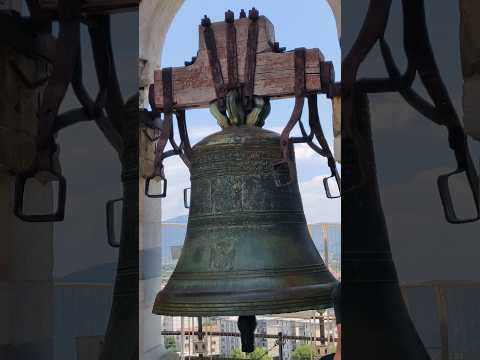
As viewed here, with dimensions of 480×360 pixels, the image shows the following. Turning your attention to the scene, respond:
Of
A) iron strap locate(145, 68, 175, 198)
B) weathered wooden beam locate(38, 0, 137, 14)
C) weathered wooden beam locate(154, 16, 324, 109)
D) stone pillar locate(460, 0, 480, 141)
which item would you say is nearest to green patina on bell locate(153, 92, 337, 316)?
iron strap locate(145, 68, 175, 198)

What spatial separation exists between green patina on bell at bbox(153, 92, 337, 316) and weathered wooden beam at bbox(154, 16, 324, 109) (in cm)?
27

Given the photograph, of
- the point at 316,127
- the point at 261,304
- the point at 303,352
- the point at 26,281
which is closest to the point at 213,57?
the point at 316,127

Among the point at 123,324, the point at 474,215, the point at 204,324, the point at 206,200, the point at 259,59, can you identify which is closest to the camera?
the point at 474,215

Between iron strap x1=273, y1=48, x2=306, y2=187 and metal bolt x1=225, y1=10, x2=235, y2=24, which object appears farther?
metal bolt x1=225, y1=10, x2=235, y2=24

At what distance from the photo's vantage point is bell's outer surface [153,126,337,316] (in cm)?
213

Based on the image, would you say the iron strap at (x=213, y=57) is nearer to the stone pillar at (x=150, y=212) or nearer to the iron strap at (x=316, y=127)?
the stone pillar at (x=150, y=212)

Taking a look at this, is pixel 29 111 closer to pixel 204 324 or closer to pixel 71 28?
pixel 71 28

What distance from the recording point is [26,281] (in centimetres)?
183

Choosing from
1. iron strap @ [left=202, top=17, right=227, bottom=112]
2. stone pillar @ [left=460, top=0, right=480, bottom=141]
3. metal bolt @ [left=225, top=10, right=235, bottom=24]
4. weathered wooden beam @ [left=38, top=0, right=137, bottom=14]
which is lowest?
stone pillar @ [left=460, top=0, right=480, bottom=141]

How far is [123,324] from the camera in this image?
1.77 metres

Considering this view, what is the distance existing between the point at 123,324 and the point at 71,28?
0.86 m

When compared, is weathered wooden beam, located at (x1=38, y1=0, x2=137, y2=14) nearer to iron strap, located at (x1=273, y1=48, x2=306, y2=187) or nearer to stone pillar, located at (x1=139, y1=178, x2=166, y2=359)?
stone pillar, located at (x1=139, y1=178, x2=166, y2=359)

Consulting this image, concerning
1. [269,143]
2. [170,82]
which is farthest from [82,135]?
[170,82]

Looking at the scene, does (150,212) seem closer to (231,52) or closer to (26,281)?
(26,281)
